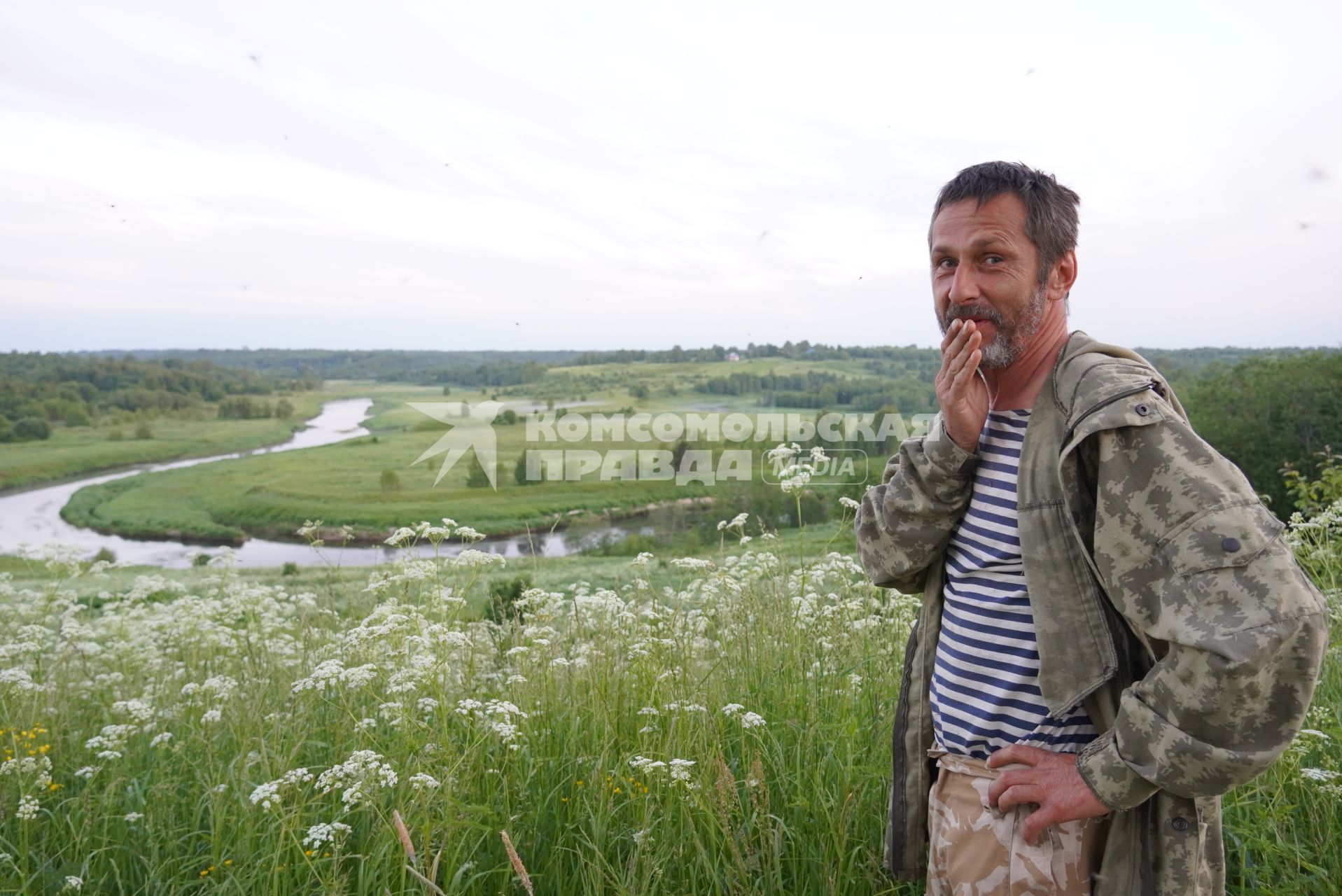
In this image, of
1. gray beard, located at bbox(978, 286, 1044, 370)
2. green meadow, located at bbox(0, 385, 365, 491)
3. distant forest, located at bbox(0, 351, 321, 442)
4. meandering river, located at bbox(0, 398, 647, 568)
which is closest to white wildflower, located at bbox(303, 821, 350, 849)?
gray beard, located at bbox(978, 286, 1044, 370)

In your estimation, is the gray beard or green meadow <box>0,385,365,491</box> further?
green meadow <box>0,385,365,491</box>

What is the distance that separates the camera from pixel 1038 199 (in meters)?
2.03

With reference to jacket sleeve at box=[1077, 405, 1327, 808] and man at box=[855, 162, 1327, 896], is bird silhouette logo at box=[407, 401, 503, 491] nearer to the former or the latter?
man at box=[855, 162, 1327, 896]

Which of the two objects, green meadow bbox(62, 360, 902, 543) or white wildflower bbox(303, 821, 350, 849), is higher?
white wildflower bbox(303, 821, 350, 849)

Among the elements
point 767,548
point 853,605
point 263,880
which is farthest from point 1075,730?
point 767,548

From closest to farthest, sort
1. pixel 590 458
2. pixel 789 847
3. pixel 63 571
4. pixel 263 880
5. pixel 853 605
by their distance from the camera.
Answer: pixel 263 880, pixel 789 847, pixel 853 605, pixel 63 571, pixel 590 458

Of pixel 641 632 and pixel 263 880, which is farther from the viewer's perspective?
pixel 641 632

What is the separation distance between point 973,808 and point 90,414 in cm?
12243

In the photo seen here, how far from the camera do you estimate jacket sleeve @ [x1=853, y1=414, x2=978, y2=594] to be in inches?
80.9

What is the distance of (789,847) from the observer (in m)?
2.98

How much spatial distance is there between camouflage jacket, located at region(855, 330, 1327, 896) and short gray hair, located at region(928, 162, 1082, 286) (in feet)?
0.95

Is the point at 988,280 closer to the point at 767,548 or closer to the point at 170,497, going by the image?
the point at 767,548

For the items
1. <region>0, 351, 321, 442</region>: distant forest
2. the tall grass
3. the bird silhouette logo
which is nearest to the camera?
the tall grass

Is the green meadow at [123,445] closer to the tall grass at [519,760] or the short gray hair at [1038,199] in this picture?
the tall grass at [519,760]
